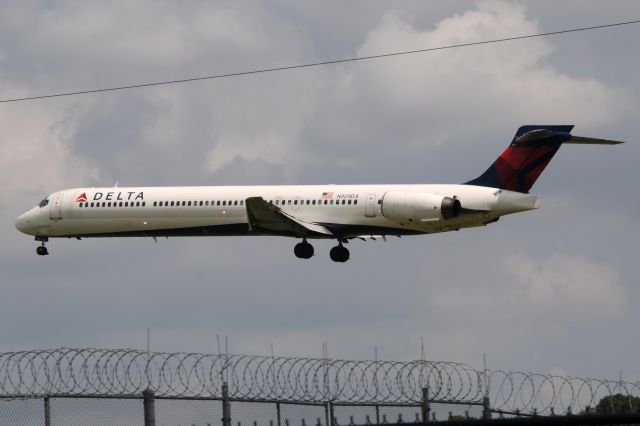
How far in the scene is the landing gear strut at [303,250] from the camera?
64062mm

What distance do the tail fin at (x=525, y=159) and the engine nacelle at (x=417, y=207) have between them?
8.03 feet

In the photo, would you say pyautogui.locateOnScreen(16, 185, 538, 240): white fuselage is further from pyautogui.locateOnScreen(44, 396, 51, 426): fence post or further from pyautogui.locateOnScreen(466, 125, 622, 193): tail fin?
pyautogui.locateOnScreen(44, 396, 51, 426): fence post

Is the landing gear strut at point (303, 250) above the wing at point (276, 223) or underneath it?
underneath

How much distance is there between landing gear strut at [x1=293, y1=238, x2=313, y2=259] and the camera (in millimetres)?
64062

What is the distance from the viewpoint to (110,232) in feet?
213

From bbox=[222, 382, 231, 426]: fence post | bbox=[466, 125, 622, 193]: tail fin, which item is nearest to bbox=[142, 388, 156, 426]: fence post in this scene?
bbox=[222, 382, 231, 426]: fence post

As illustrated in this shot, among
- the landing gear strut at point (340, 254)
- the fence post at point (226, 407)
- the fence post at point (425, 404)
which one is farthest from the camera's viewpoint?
the landing gear strut at point (340, 254)

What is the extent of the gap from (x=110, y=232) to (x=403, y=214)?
13904mm

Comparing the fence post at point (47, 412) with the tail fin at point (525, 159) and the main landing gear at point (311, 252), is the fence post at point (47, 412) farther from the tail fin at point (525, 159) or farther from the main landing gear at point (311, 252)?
the main landing gear at point (311, 252)

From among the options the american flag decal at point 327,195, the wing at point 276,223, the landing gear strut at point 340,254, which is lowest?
the landing gear strut at point 340,254

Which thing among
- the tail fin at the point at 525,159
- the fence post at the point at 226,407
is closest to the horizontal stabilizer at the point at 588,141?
the tail fin at the point at 525,159

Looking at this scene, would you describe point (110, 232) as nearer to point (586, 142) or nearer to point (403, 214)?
point (403, 214)

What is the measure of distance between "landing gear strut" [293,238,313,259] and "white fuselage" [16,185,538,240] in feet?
5.72

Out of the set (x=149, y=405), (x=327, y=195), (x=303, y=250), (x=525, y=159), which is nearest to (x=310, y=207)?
(x=327, y=195)
